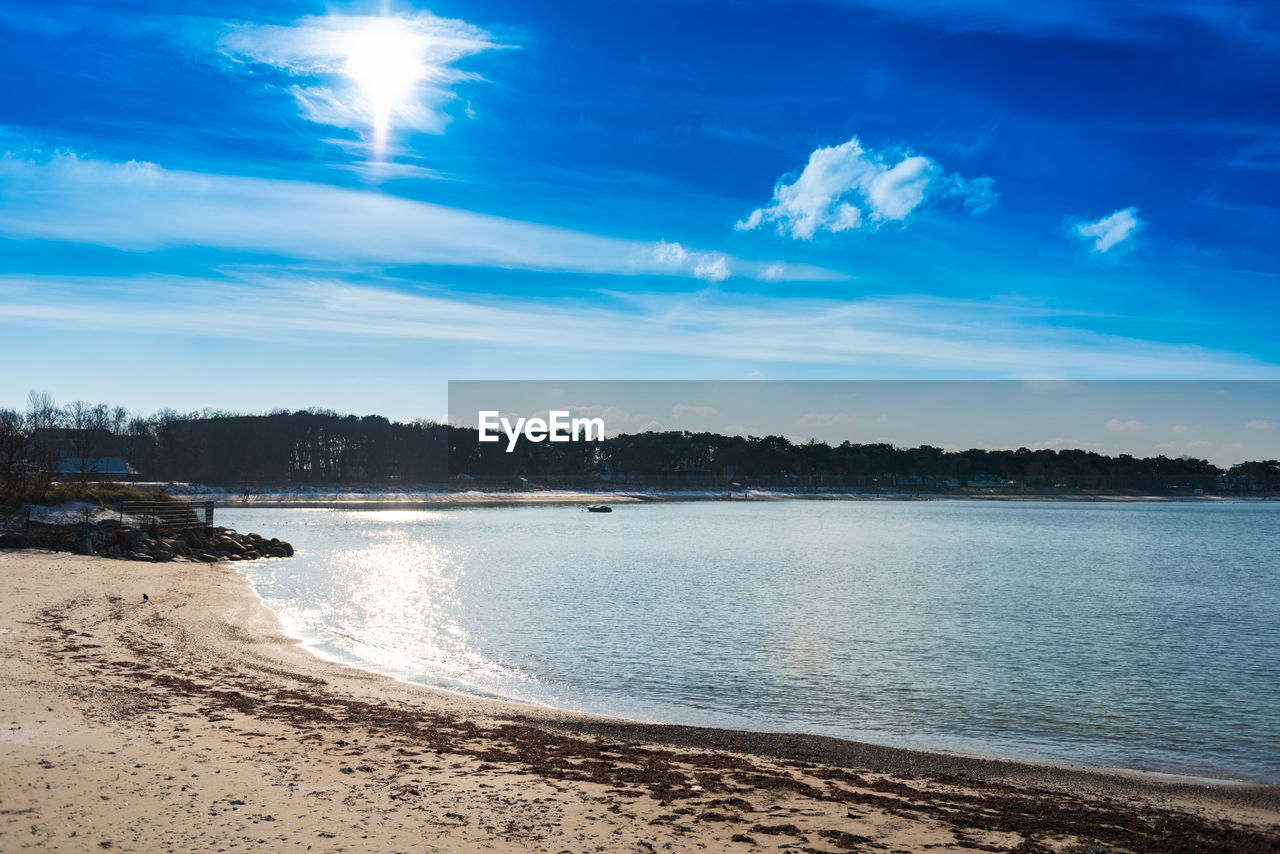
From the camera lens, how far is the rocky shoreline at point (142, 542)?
34156 millimetres

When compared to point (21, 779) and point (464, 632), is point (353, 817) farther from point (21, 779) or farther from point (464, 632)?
point (464, 632)

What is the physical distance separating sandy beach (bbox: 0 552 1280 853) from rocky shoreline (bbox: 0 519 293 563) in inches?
869

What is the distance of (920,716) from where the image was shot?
606 inches

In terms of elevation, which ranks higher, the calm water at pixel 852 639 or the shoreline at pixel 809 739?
the shoreline at pixel 809 739

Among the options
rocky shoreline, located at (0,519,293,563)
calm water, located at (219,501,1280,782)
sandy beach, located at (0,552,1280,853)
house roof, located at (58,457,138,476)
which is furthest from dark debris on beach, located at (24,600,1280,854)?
house roof, located at (58,457,138,476)

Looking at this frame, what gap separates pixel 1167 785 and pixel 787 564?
3664 centimetres

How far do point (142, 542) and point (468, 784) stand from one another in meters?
34.3

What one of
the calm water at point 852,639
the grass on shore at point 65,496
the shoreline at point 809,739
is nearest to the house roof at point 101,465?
the grass on shore at point 65,496

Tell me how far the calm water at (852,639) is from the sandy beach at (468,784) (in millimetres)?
2126

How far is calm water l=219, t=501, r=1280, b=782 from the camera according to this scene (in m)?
15.0

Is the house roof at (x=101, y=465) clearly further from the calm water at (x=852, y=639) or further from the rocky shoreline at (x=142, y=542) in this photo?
the rocky shoreline at (x=142, y=542)

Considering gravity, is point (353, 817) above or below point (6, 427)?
below

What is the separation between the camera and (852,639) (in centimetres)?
2353

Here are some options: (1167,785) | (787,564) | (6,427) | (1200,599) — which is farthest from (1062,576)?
(6,427)
